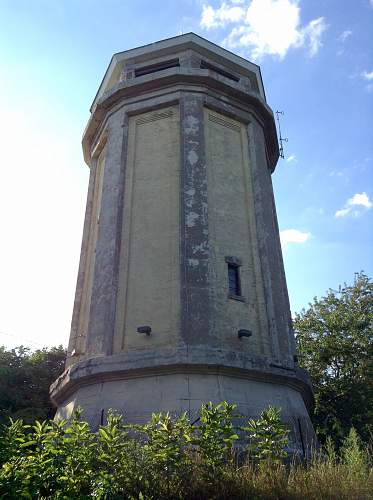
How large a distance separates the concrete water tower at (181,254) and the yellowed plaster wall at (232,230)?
40 mm

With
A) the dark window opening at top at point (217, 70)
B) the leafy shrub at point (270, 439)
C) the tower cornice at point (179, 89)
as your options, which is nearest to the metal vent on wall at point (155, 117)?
the tower cornice at point (179, 89)

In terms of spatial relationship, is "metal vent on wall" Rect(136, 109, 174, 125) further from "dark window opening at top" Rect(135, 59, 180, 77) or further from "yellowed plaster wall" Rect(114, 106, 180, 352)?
"dark window opening at top" Rect(135, 59, 180, 77)

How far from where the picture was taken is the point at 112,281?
12.9 metres

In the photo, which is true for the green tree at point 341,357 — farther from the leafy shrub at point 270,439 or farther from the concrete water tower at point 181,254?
the leafy shrub at point 270,439

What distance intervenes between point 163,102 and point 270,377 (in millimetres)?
9562

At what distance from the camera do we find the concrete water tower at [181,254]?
10977 millimetres

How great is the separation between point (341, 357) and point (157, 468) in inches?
869

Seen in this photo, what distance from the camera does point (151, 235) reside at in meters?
13.6

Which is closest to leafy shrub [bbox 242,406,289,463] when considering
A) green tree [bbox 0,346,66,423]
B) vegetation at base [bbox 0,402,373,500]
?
vegetation at base [bbox 0,402,373,500]

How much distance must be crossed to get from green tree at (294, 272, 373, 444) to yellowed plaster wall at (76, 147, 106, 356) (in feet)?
50.9

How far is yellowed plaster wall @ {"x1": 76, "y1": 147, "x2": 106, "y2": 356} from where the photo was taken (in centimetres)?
1395

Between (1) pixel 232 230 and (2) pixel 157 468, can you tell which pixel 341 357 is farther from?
(2) pixel 157 468

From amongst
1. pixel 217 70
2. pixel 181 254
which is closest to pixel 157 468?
pixel 181 254

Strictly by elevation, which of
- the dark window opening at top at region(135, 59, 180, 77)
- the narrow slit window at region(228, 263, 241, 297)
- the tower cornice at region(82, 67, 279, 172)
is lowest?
the narrow slit window at region(228, 263, 241, 297)
